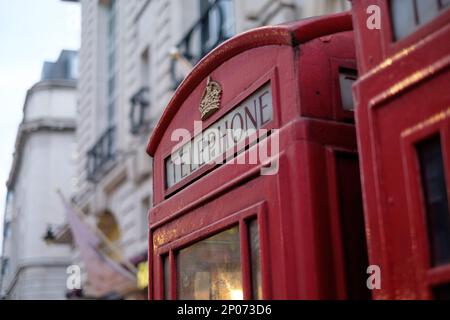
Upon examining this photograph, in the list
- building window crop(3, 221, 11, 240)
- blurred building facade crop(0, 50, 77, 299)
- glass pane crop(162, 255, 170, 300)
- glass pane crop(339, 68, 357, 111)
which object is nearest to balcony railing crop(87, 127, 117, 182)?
blurred building facade crop(0, 50, 77, 299)

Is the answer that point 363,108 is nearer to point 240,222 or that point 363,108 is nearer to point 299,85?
point 299,85

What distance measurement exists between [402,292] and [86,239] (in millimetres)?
14769

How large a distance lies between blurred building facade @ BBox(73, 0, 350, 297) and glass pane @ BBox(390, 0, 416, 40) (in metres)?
9.15

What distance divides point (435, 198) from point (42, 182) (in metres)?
36.9

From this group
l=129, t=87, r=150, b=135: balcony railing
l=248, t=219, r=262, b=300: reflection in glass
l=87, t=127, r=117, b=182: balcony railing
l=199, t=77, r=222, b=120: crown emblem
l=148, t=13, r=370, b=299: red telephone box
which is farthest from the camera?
l=87, t=127, r=117, b=182: balcony railing

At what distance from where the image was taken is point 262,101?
10.3 feet

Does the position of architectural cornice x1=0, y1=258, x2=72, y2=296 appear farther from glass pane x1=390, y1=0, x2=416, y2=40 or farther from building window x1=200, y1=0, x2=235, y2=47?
glass pane x1=390, y1=0, x2=416, y2=40

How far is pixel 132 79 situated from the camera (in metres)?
19.7

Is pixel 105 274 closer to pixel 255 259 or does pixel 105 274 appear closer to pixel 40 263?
pixel 255 259

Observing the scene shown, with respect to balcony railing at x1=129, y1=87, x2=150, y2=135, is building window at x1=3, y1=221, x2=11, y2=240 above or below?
above

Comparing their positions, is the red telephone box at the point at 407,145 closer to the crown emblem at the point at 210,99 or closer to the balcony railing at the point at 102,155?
the crown emblem at the point at 210,99

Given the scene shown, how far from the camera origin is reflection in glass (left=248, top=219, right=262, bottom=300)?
2.90m

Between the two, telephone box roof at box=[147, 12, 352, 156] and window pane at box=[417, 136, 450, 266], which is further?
telephone box roof at box=[147, 12, 352, 156]

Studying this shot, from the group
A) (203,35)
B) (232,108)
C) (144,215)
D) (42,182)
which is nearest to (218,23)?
(203,35)
